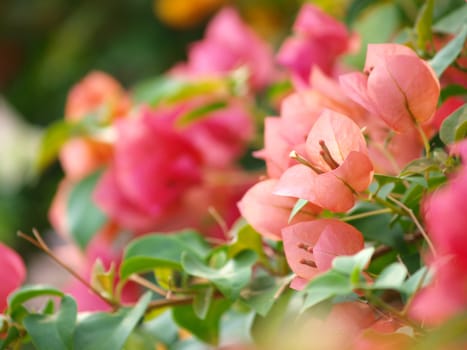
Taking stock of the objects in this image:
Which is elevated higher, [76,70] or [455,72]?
[455,72]

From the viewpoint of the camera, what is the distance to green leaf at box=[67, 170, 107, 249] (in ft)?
2.24

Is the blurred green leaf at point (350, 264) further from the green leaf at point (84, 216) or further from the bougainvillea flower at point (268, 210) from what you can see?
the green leaf at point (84, 216)

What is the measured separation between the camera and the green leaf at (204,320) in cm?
42

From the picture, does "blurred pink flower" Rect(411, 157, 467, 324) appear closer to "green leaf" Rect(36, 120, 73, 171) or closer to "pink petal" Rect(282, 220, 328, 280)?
"pink petal" Rect(282, 220, 328, 280)

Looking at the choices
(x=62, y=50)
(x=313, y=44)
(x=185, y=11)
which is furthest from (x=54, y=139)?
(x=62, y=50)

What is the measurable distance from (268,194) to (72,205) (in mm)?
387

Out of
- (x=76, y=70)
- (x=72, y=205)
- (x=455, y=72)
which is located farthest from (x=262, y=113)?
(x=76, y=70)

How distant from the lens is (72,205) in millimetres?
706

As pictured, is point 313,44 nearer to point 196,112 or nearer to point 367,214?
point 196,112

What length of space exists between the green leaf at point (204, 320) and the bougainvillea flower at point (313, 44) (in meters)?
0.17

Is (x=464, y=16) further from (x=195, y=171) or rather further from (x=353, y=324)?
(x=195, y=171)

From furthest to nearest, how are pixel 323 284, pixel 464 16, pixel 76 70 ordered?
pixel 76 70, pixel 464 16, pixel 323 284

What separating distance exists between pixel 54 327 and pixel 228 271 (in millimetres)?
82

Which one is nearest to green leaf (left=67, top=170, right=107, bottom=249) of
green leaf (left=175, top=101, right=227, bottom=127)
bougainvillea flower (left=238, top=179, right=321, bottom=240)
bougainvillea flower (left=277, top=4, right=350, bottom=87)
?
green leaf (left=175, top=101, right=227, bottom=127)
